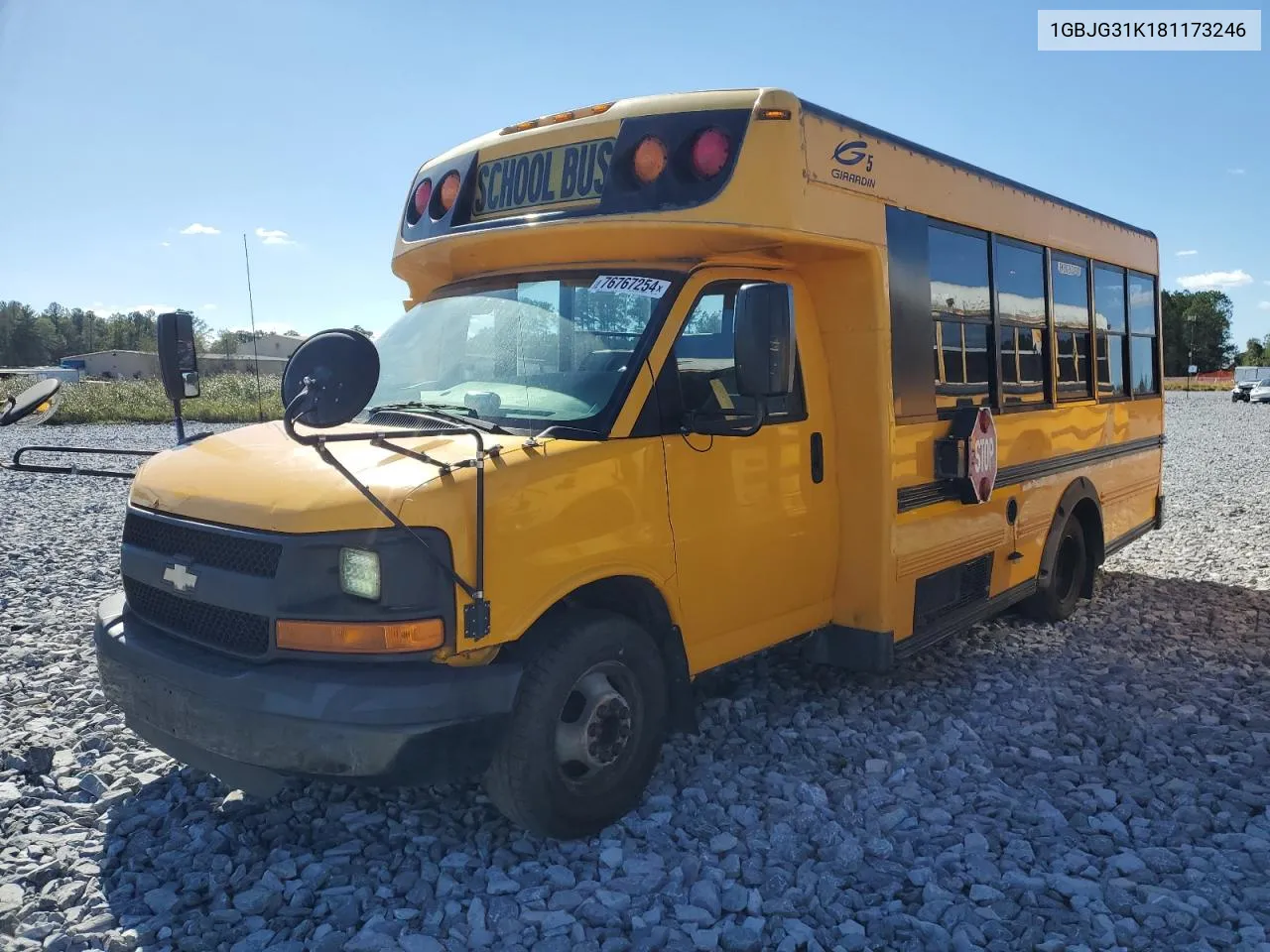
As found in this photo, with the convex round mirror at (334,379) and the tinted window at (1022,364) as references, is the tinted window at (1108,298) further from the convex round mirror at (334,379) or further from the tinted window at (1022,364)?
the convex round mirror at (334,379)

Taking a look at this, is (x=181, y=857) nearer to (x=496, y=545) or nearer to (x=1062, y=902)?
(x=496, y=545)

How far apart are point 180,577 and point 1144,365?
7594 mm

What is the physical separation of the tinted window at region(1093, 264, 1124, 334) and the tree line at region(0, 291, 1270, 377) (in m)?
86.9

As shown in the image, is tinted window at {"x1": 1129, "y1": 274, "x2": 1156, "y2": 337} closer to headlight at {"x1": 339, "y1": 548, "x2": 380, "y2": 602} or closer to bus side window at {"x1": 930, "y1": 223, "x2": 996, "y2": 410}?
bus side window at {"x1": 930, "y1": 223, "x2": 996, "y2": 410}

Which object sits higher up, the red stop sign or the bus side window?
the bus side window

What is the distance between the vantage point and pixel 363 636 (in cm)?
312

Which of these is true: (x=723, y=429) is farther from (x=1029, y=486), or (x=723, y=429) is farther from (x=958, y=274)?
(x=1029, y=486)

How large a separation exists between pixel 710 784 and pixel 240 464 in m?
2.34

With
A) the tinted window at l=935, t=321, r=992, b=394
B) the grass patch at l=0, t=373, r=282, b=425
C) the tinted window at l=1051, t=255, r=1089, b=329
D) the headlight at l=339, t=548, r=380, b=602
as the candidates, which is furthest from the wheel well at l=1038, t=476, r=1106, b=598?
the grass patch at l=0, t=373, r=282, b=425

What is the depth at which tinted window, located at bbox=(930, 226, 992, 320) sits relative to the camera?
5.20 meters

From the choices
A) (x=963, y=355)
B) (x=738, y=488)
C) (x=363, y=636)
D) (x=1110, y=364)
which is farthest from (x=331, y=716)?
(x=1110, y=364)

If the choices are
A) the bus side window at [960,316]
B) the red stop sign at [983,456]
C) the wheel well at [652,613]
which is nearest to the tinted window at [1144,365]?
the bus side window at [960,316]

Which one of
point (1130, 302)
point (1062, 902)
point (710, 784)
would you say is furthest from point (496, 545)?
point (1130, 302)

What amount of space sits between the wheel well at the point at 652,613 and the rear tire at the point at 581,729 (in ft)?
0.28
